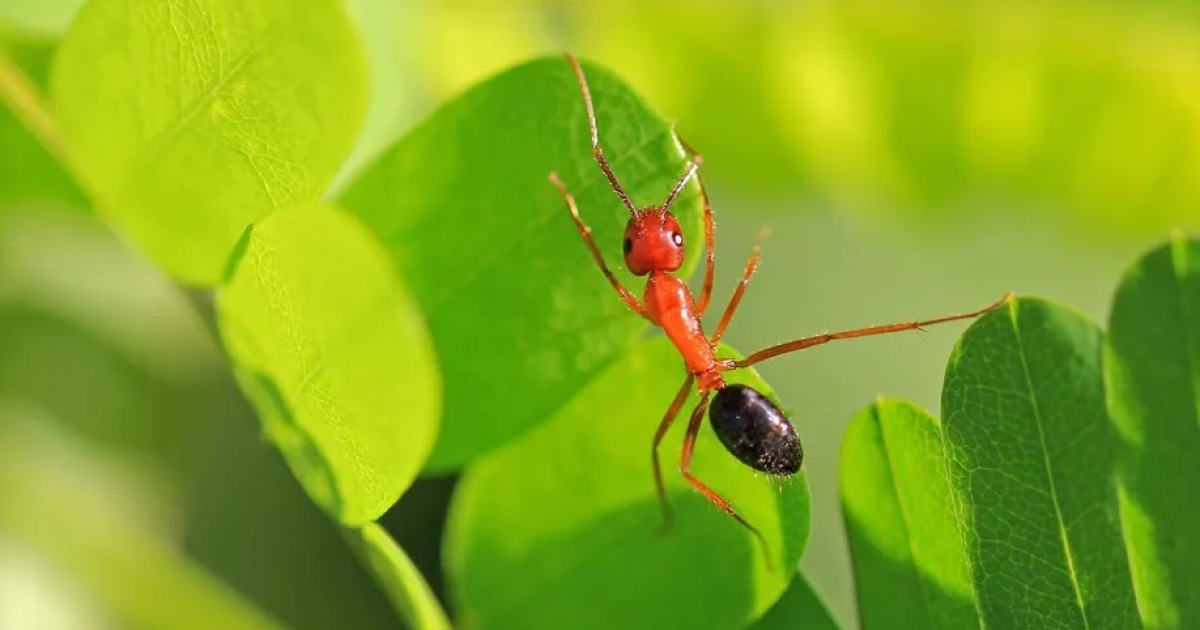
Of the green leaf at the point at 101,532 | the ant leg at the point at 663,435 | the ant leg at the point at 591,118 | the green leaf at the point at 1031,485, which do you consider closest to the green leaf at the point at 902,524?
the green leaf at the point at 1031,485

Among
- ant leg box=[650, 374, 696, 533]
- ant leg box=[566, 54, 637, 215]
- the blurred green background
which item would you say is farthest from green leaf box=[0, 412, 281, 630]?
ant leg box=[566, 54, 637, 215]

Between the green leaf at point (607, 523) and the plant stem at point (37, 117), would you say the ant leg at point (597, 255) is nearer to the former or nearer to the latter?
the green leaf at point (607, 523)

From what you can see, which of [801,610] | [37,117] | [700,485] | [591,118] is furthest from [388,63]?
[801,610]

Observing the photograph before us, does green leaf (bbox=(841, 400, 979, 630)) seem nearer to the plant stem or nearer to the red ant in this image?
the red ant

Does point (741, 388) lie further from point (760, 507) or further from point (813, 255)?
point (813, 255)

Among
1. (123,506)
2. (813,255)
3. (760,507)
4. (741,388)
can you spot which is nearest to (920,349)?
(813,255)

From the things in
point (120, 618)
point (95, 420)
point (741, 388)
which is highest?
point (741, 388)
